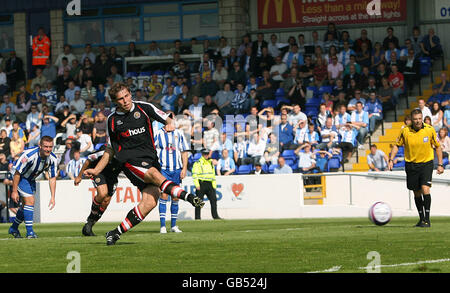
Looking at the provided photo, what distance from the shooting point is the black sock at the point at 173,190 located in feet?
36.9

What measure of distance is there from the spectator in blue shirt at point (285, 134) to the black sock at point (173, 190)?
1433cm

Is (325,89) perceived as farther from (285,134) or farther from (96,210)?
(96,210)

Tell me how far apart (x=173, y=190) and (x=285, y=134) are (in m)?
14.6

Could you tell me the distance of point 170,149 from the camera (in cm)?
1755

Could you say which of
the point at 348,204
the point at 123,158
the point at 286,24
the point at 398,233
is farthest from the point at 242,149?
the point at 123,158

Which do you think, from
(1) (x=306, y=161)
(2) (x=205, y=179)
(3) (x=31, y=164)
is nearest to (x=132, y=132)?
(3) (x=31, y=164)

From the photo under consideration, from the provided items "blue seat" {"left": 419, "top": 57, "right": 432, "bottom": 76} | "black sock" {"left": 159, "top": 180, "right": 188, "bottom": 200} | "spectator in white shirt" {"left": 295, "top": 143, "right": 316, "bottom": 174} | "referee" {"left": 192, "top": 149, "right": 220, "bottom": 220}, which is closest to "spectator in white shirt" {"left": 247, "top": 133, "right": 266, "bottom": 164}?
"spectator in white shirt" {"left": 295, "top": 143, "right": 316, "bottom": 174}

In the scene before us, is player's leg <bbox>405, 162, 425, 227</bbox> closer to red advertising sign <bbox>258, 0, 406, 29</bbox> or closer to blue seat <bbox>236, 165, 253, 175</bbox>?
blue seat <bbox>236, 165, 253, 175</bbox>

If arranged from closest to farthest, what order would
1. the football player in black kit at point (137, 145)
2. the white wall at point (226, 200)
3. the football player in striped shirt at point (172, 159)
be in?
the football player in black kit at point (137, 145)
the football player in striped shirt at point (172, 159)
the white wall at point (226, 200)

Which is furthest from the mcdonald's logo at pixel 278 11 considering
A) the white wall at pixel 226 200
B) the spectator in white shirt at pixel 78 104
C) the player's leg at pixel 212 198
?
the player's leg at pixel 212 198

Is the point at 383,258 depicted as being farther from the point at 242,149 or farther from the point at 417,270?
the point at 242,149

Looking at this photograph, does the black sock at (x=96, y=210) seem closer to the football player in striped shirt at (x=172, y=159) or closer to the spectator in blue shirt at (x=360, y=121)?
the football player in striped shirt at (x=172, y=159)

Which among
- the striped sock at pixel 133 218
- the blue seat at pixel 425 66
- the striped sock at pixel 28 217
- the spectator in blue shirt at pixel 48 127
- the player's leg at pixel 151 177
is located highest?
the blue seat at pixel 425 66

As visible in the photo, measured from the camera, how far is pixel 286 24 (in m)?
32.4
